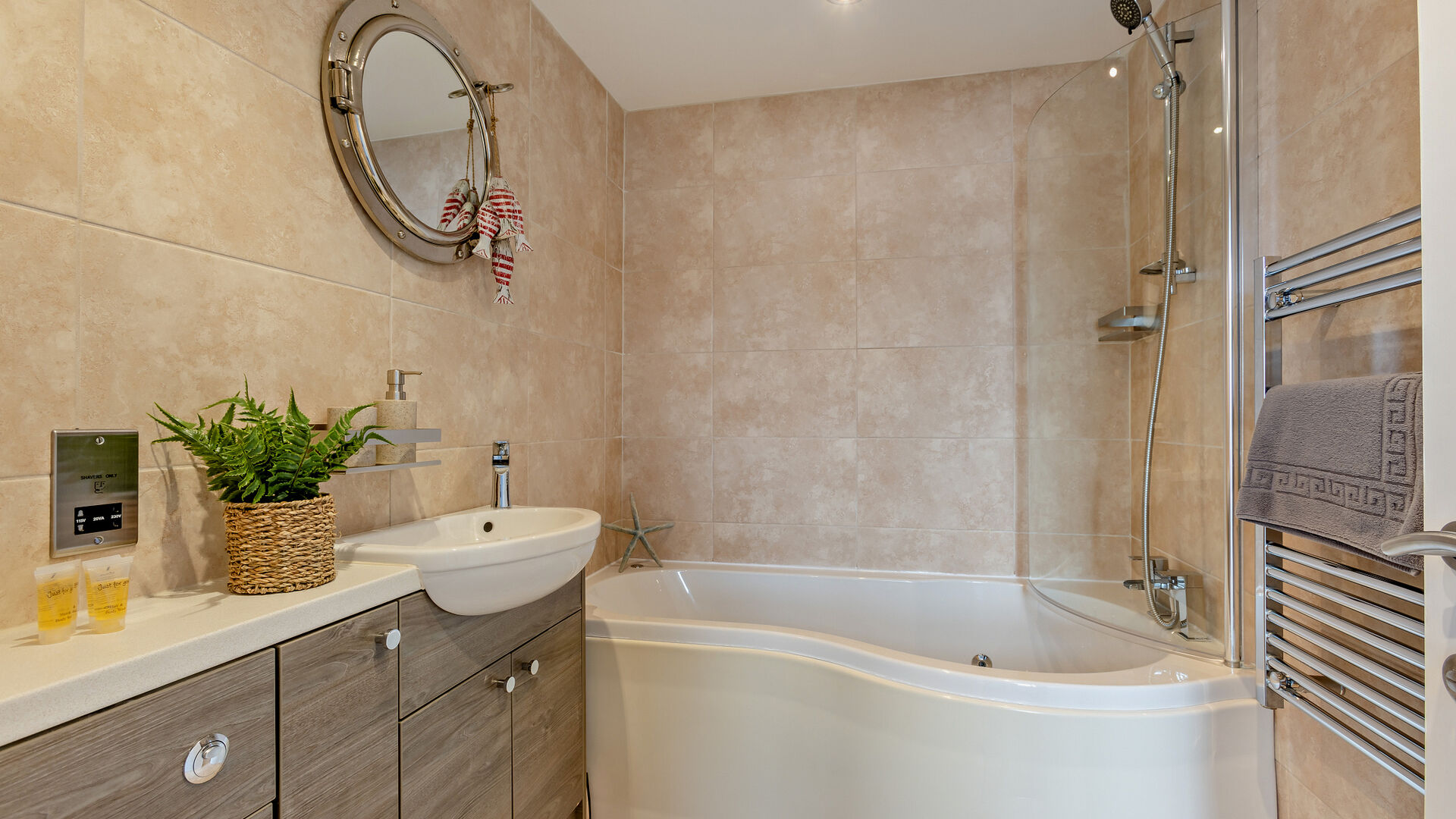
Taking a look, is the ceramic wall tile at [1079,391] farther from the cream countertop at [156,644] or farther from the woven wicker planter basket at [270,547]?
the woven wicker planter basket at [270,547]

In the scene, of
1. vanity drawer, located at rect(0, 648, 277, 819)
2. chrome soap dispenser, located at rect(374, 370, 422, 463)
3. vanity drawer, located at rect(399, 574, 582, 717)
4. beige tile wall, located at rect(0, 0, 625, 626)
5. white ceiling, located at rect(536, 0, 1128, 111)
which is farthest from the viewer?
white ceiling, located at rect(536, 0, 1128, 111)

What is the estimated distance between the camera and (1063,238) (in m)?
2.05

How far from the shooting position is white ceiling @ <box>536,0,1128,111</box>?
210 cm

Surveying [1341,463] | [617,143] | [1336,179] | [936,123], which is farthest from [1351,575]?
[617,143]

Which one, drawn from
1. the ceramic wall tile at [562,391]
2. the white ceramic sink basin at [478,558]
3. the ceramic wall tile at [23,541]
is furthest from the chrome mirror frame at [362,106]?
the ceramic wall tile at [23,541]

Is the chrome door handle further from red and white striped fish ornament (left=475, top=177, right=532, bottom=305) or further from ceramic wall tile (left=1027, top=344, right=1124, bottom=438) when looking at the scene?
red and white striped fish ornament (left=475, top=177, right=532, bottom=305)

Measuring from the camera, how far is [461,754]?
4.17ft

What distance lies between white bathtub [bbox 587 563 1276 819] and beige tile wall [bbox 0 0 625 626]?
2.55 feet

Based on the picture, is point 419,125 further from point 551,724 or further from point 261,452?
point 551,724

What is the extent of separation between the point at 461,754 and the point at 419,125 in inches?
55.1

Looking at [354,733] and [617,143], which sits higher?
[617,143]

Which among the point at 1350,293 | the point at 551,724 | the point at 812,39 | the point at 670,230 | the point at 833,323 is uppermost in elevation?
the point at 812,39

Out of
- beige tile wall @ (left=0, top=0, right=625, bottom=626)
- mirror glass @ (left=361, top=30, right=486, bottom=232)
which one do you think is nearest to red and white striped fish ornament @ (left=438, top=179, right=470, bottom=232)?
mirror glass @ (left=361, top=30, right=486, bottom=232)

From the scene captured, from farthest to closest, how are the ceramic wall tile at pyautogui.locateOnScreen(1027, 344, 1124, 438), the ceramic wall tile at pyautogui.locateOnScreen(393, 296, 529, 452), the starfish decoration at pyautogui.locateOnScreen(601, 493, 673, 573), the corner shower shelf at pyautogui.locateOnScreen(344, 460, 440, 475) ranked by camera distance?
the starfish decoration at pyautogui.locateOnScreen(601, 493, 673, 573) → the ceramic wall tile at pyautogui.locateOnScreen(1027, 344, 1124, 438) → the ceramic wall tile at pyautogui.locateOnScreen(393, 296, 529, 452) → the corner shower shelf at pyautogui.locateOnScreen(344, 460, 440, 475)
